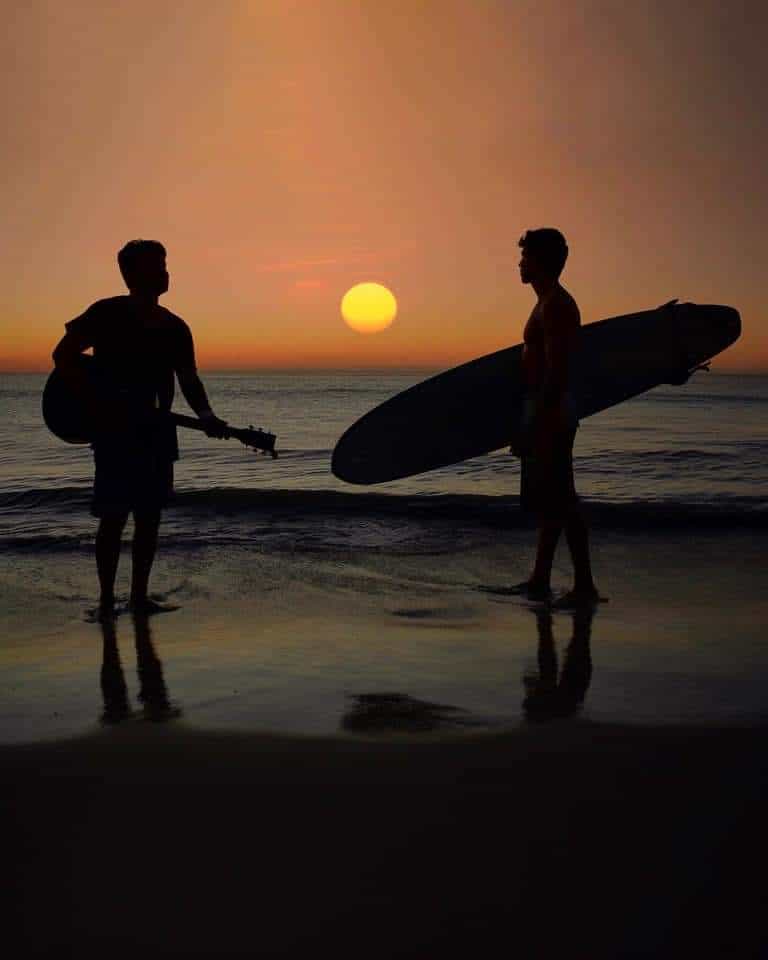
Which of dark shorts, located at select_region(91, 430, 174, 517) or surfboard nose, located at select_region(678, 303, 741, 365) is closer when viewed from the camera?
dark shorts, located at select_region(91, 430, 174, 517)

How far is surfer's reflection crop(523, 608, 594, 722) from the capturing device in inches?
111

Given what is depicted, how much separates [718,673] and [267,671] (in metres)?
1.61

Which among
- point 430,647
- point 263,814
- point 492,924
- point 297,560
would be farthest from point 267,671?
point 297,560

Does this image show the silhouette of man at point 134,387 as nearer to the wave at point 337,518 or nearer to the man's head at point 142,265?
the man's head at point 142,265

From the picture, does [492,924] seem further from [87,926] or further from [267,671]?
[267,671]

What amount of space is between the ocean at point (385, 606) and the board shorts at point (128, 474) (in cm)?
55

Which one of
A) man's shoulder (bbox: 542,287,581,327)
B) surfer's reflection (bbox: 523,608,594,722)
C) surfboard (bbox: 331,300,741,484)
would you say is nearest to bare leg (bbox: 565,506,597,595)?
surfer's reflection (bbox: 523,608,594,722)

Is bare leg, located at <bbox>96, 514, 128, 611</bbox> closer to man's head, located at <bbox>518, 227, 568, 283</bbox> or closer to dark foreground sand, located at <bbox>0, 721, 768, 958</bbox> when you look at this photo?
dark foreground sand, located at <bbox>0, 721, 768, 958</bbox>

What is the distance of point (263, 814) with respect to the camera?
203 centimetres

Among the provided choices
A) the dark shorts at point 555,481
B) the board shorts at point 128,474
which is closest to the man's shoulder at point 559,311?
the dark shorts at point 555,481

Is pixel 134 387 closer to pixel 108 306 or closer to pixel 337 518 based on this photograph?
pixel 108 306

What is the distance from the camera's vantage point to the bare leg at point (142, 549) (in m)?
4.30

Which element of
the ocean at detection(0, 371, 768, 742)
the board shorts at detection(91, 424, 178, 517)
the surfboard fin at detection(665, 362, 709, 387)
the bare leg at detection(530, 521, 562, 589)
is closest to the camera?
the ocean at detection(0, 371, 768, 742)

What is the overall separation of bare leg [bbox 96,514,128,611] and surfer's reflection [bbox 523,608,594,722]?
1.98 m
